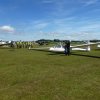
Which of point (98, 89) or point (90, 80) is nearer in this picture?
point (98, 89)

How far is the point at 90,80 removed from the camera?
1082cm

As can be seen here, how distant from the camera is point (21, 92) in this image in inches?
343

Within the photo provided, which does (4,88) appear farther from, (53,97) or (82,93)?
(82,93)

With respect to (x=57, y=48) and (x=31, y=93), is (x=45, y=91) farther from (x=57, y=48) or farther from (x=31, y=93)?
(x=57, y=48)

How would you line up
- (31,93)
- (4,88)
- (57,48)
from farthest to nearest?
(57,48), (4,88), (31,93)

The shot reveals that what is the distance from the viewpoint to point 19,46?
60594mm

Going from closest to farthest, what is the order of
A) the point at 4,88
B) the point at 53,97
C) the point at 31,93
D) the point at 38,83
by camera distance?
1. the point at 53,97
2. the point at 31,93
3. the point at 4,88
4. the point at 38,83

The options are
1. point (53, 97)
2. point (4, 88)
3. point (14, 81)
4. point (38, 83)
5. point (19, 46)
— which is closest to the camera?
point (53, 97)

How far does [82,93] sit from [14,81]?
4088 millimetres

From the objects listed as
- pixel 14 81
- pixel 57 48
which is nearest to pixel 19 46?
pixel 57 48

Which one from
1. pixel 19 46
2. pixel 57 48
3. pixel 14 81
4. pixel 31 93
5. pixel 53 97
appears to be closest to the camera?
pixel 53 97

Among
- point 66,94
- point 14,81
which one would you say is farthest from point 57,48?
point 66,94

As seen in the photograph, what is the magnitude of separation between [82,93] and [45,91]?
60.0 inches

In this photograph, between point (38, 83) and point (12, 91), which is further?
point (38, 83)
